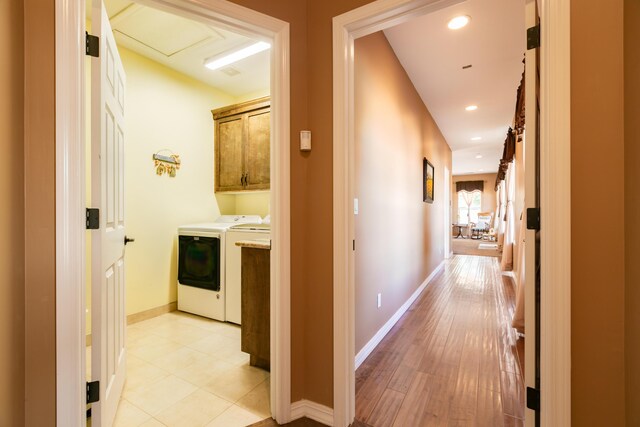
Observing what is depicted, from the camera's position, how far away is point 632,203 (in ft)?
3.21

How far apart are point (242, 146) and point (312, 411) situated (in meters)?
2.98

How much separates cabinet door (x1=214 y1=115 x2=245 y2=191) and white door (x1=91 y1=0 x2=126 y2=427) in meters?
1.81

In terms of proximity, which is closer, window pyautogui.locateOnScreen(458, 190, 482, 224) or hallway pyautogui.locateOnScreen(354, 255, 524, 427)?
hallway pyautogui.locateOnScreen(354, 255, 524, 427)

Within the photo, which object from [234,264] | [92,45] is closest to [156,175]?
[234,264]

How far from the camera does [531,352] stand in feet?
3.73

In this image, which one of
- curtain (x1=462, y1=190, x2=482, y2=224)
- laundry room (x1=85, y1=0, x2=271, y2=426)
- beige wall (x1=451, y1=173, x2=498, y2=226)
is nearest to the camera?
laundry room (x1=85, y1=0, x2=271, y2=426)

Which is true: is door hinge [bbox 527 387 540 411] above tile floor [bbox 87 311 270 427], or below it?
above

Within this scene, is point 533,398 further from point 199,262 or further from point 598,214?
point 199,262

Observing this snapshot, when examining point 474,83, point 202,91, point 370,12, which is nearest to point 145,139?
point 202,91

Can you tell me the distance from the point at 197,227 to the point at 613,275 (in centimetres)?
326

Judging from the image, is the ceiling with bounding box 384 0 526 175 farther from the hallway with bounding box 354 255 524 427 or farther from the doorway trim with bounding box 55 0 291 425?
the hallway with bounding box 354 255 524 427

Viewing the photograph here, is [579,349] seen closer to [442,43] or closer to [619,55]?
[619,55]

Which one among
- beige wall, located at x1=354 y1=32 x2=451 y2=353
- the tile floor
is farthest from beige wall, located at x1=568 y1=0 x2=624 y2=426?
the tile floor

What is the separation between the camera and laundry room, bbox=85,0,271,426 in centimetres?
184
